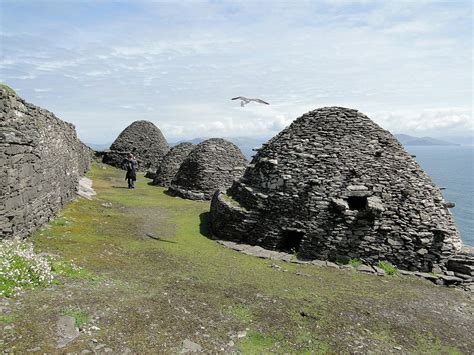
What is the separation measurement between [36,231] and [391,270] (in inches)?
480

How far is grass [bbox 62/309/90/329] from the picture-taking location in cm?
682

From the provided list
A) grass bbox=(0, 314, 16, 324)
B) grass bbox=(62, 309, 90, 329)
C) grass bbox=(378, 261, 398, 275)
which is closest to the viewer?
grass bbox=(0, 314, 16, 324)

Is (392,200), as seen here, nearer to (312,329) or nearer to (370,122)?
(370,122)

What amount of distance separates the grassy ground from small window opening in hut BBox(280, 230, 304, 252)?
1.59m

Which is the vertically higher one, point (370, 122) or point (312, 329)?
point (370, 122)

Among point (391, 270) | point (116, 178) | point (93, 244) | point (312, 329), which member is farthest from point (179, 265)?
point (116, 178)

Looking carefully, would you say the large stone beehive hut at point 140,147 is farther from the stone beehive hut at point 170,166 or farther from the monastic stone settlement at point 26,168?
the monastic stone settlement at point 26,168

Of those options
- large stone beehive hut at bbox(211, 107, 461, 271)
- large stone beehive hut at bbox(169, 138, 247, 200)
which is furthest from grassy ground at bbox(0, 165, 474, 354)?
large stone beehive hut at bbox(169, 138, 247, 200)

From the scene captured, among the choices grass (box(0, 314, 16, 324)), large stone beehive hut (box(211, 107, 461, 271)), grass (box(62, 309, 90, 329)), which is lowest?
grass (box(62, 309, 90, 329))

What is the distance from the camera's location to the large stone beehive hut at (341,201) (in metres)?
13.2

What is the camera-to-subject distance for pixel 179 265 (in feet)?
37.0

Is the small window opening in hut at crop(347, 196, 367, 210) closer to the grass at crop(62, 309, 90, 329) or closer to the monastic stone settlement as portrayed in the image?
the grass at crop(62, 309, 90, 329)

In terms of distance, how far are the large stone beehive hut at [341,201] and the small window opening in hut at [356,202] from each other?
0.12 ft

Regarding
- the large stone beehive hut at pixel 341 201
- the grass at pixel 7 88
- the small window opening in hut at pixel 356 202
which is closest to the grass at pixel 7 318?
the grass at pixel 7 88
